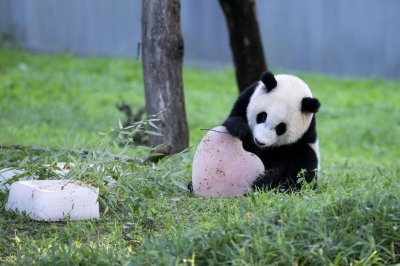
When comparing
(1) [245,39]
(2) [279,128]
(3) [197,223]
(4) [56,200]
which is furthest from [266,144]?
(1) [245,39]

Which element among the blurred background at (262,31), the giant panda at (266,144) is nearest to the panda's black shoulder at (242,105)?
the giant panda at (266,144)

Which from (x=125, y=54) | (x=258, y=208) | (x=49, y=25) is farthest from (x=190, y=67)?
(x=258, y=208)

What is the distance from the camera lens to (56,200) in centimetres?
470

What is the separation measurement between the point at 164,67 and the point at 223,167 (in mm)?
1781

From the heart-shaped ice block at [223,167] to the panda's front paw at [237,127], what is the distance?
44 mm

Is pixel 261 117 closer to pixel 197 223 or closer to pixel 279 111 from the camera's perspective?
pixel 279 111

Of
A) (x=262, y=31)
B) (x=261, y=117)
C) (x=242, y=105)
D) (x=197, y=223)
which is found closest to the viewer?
(x=197, y=223)

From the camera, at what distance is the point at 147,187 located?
5.24 metres

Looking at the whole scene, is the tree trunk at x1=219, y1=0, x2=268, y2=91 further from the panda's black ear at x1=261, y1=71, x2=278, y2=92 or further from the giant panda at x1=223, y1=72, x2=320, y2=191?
the panda's black ear at x1=261, y1=71, x2=278, y2=92

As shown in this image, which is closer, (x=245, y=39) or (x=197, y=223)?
(x=197, y=223)

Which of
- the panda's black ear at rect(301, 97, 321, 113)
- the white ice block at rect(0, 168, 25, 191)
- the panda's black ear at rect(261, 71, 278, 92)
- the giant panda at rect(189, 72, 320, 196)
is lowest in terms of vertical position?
the white ice block at rect(0, 168, 25, 191)

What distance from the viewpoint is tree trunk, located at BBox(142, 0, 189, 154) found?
6656 mm

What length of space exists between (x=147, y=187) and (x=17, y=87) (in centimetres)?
730

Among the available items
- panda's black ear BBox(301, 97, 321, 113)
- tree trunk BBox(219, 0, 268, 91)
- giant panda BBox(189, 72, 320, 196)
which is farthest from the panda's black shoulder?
tree trunk BBox(219, 0, 268, 91)
